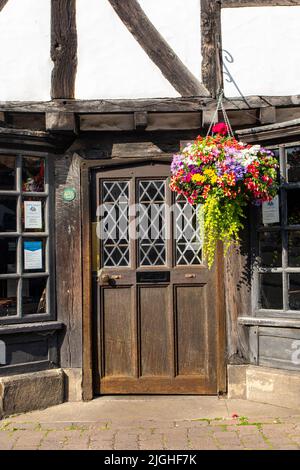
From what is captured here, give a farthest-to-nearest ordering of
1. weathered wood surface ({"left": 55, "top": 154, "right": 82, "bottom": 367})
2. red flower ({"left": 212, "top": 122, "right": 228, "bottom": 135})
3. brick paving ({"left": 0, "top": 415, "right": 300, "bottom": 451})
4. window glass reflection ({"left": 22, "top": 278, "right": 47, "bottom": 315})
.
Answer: weathered wood surface ({"left": 55, "top": 154, "right": 82, "bottom": 367}), window glass reflection ({"left": 22, "top": 278, "right": 47, "bottom": 315}), red flower ({"left": 212, "top": 122, "right": 228, "bottom": 135}), brick paving ({"left": 0, "top": 415, "right": 300, "bottom": 451})

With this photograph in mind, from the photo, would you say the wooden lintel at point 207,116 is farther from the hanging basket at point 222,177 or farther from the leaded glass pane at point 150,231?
the leaded glass pane at point 150,231

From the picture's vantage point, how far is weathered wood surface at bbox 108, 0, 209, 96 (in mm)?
5410

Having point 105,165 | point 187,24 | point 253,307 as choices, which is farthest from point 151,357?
point 187,24

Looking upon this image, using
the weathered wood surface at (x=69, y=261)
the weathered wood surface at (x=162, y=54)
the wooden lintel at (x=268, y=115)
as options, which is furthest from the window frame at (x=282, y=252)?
the weathered wood surface at (x=69, y=261)

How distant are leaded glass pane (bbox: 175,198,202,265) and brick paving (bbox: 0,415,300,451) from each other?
1658 mm

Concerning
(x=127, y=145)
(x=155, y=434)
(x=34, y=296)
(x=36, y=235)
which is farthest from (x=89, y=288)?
(x=155, y=434)

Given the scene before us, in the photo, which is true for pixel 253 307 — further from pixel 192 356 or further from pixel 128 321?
pixel 128 321

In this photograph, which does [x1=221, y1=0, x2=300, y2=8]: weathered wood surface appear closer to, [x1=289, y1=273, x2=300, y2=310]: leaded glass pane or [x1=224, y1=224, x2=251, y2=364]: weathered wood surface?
[x1=224, y1=224, x2=251, y2=364]: weathered wood surface

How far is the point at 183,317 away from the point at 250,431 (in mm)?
1436

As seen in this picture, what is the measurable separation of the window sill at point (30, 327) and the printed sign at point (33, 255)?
58 centimetres

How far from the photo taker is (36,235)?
555 centimetres

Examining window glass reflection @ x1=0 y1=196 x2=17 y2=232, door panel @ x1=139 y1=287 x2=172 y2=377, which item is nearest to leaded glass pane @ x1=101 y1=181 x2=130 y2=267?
door panel @ x1=139 y1=287 x2=172 y2=377

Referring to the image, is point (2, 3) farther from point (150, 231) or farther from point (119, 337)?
point (119, 337)

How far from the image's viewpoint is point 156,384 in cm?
Result: 563
